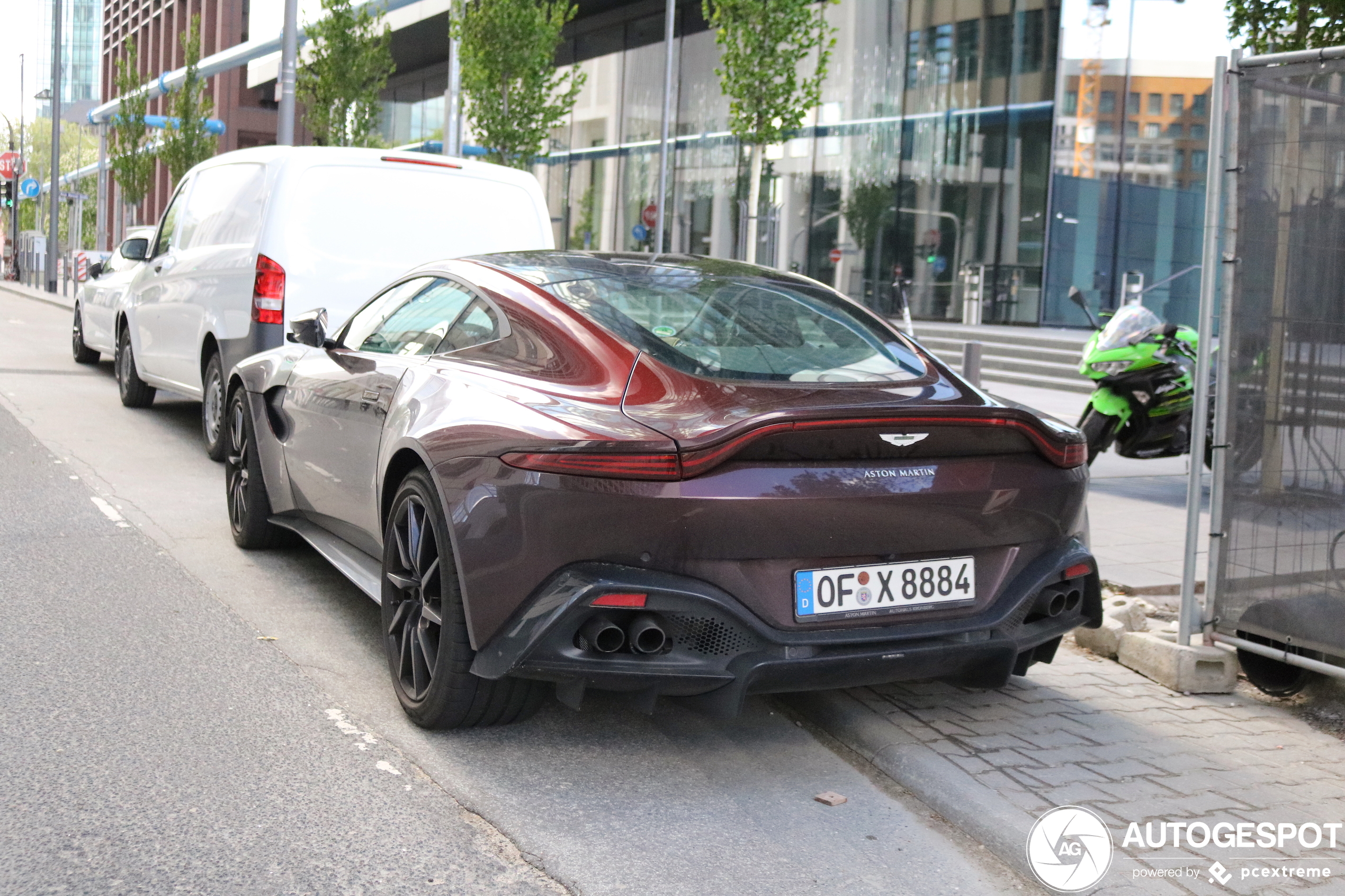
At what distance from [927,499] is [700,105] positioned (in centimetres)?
3270

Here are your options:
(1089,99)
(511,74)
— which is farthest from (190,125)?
(1089,99)

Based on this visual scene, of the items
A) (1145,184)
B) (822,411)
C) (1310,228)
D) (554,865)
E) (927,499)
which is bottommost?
(554,865)

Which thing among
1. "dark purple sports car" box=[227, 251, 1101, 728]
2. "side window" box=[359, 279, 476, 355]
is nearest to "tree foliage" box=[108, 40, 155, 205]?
"side window" box=[359, 279, 476, 355]

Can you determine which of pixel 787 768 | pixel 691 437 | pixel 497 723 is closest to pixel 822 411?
pixel 691 437

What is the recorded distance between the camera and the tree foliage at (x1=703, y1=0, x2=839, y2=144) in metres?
19.5

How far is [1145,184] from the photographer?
25.5 m

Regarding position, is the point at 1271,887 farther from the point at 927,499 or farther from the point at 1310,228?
the point at 1310,228

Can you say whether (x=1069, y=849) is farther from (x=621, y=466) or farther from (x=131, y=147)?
(x=131, y=147)

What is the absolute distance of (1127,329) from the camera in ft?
28.9

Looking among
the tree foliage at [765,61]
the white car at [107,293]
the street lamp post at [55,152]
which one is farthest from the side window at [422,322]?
the street lamp post at [55,152]

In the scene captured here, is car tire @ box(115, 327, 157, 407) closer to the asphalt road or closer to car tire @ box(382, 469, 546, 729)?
the asphalt road

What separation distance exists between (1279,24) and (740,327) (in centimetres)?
576

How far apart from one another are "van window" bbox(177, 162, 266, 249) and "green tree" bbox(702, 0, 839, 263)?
35.4ft

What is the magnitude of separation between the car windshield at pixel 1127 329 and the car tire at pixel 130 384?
288 inches
